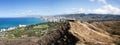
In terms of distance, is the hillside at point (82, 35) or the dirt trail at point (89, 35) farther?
the hillside at point (82, 35)

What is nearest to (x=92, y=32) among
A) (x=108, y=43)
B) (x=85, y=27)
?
(x=85, y=27)

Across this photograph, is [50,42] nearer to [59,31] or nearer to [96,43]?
[59,31]

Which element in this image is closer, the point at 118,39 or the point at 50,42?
the point at 118,39

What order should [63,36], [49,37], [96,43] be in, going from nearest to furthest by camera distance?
1. [96,43]
2. [63,36]
3. [49,37]

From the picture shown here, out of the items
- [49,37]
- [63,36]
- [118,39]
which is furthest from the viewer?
[49,37]

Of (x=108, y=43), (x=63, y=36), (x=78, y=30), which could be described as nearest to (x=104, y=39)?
(x=108, y=43)

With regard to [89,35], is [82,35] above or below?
above

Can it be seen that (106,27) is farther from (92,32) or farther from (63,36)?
(63,36)

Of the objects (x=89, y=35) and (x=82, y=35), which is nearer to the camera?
(x=82, y=35)

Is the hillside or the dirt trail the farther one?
the hillside

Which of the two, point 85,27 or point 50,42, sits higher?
point 85,27
